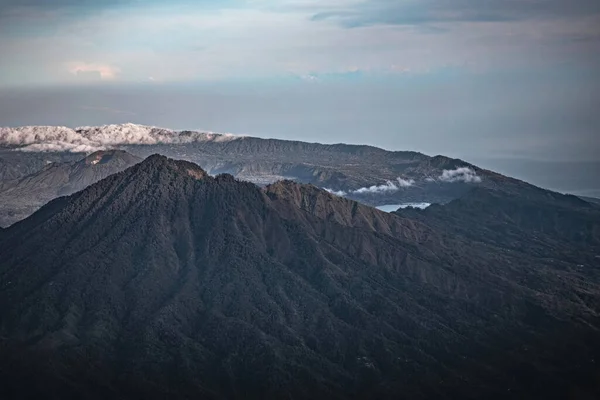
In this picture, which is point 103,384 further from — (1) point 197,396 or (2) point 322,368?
(2) point 322,368

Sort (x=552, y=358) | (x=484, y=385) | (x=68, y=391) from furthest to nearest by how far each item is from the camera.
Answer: (x=552, y=358) < (x=484, y=385) < (x=68, y=391)

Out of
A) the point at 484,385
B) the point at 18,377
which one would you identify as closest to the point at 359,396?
the point at 484,385

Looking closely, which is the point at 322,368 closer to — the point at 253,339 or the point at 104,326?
the point at 253,339

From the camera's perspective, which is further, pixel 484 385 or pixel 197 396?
pixel 484 385

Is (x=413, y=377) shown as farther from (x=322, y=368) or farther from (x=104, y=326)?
(x=104, y=326)

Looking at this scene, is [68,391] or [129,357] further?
[129,357]

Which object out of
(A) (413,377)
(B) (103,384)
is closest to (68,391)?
(B) (103,384)

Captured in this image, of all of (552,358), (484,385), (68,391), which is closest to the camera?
(68,391)

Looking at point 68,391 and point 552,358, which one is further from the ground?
point 552,358

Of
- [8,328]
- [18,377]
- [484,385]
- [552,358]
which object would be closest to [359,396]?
[484,385]
